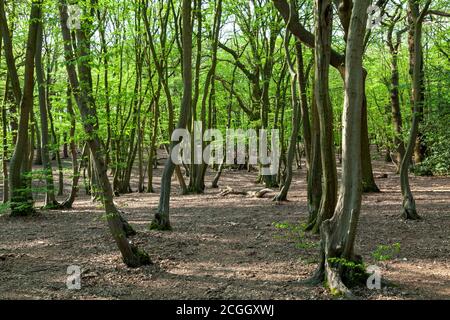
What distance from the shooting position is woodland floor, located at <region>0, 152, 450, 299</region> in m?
5.24

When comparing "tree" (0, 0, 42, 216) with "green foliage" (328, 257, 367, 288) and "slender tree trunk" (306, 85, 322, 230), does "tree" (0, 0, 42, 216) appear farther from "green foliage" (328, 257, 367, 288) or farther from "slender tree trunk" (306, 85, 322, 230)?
"green foliage" (328, 257, 367, 288)

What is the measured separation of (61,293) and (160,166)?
91.0 feet

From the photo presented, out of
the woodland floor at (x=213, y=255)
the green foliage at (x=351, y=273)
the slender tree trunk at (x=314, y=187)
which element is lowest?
Answer: the woodland floor at (x=213, y=255)

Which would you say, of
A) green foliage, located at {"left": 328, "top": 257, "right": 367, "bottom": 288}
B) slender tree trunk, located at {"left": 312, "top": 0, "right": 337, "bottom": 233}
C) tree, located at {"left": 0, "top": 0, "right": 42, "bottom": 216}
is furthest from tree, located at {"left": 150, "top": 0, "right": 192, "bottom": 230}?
green foliage, located at {"left": 328, "top": 257, "right": 367, "bottom": 288}

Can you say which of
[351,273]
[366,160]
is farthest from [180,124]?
[366,160]

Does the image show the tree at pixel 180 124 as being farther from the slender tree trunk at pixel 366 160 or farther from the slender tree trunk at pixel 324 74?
the slender tree trunk at pixel 366 160

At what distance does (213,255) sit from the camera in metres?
7.05

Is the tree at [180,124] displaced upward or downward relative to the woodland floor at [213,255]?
upward

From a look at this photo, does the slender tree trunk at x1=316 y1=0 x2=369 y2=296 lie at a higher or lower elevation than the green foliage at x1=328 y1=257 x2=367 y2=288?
higher

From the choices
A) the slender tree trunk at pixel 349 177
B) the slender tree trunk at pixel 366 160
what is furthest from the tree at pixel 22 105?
the slender tree trunk at pixel 366 160

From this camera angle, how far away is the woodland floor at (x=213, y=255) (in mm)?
5238

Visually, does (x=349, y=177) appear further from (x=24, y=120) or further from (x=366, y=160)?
(x=24, y=120)

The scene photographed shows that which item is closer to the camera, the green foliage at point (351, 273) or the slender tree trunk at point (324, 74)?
the green foliage at point (351, 273)
